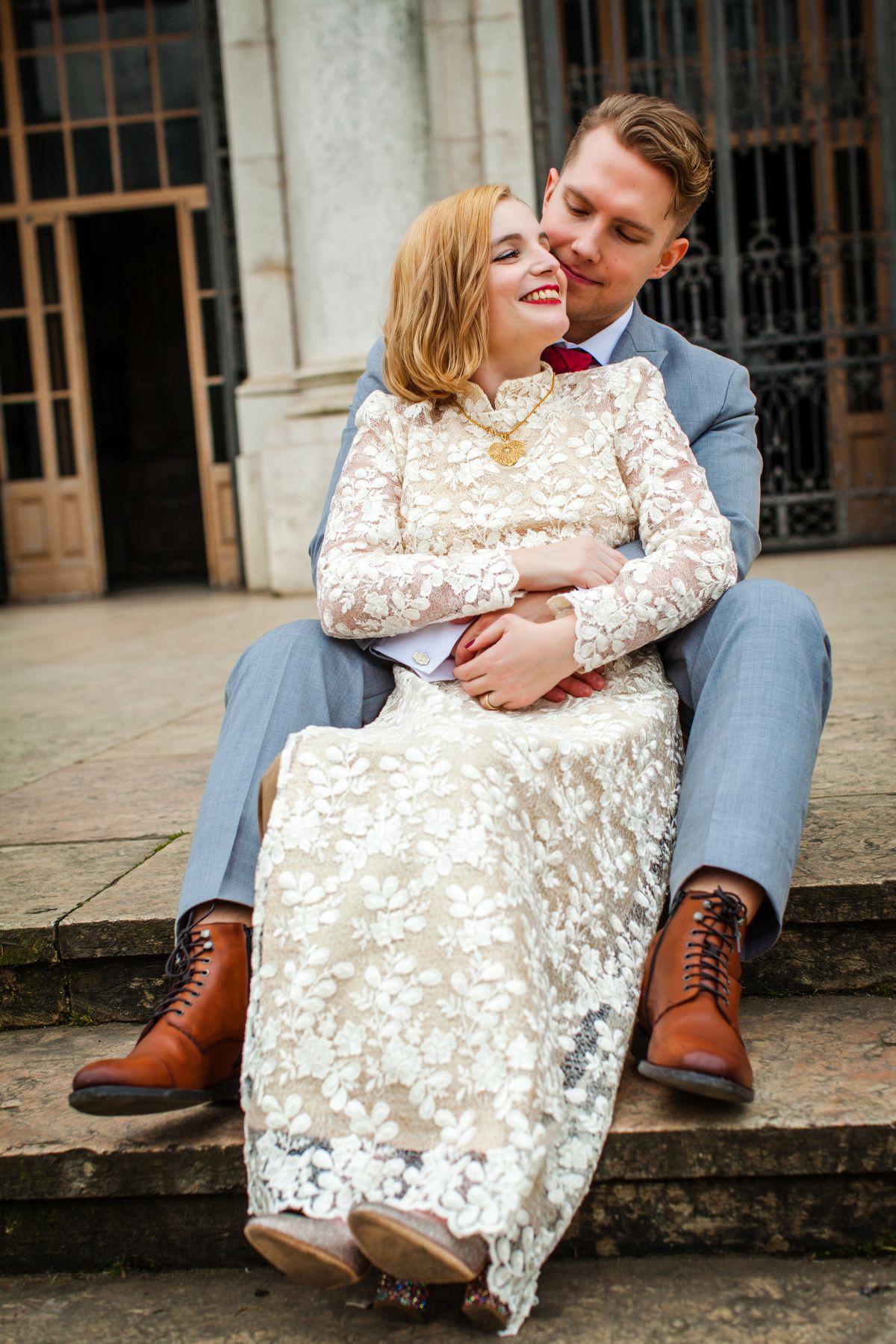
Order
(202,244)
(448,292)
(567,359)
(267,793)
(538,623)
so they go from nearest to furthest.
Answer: (267,793) < (538,623) < (448,292) < (567,359) < (202,244)

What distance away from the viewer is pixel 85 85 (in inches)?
344

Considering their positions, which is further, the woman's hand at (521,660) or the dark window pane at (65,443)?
the dark window pane at (65,443)

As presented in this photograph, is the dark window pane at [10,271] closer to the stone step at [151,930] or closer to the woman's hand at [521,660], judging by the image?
the stone step at [151,930]

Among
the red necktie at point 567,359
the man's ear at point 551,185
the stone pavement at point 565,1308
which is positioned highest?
the man's ear at point 551,185

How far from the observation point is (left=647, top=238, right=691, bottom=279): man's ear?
2.57m

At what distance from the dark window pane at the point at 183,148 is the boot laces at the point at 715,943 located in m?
8.39

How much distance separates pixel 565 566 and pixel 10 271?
837cm

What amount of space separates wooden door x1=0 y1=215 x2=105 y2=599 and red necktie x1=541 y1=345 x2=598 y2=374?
7568 millimetres

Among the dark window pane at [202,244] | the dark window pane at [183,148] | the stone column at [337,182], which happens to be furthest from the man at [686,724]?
the dark window pane at [183,148]

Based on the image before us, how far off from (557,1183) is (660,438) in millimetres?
1208

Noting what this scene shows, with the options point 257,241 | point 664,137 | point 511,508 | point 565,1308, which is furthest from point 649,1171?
point 257,241

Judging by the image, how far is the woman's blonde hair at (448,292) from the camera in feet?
6.82

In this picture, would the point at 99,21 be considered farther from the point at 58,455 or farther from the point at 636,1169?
the point at 636,1169

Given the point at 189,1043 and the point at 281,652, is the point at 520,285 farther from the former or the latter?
the point at 189,1043
